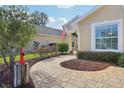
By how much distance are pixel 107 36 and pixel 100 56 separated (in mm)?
1482

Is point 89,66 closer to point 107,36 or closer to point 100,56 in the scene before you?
point 100,56

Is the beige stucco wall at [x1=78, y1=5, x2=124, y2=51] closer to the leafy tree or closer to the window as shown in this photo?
the window

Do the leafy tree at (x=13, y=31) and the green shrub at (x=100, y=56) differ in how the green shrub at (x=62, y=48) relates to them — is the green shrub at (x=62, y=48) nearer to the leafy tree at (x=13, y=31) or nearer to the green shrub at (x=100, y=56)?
the green shrub at (x=100, y=56)

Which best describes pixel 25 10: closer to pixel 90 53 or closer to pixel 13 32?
pixel 13 32

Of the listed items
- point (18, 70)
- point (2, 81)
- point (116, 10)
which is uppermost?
point (116, 10)

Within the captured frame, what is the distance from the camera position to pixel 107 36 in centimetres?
1057

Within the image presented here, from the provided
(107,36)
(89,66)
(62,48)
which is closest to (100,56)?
(107,36)

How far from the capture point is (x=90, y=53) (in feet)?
35.5

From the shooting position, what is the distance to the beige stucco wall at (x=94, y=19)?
9961 mm

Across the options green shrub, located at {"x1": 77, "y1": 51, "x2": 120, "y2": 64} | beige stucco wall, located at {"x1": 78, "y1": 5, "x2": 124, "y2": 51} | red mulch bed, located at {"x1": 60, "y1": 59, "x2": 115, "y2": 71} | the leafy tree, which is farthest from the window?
the leafy tree

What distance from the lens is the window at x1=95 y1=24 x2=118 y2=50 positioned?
10.1 metres

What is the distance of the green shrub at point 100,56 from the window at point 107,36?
75 centimetres
